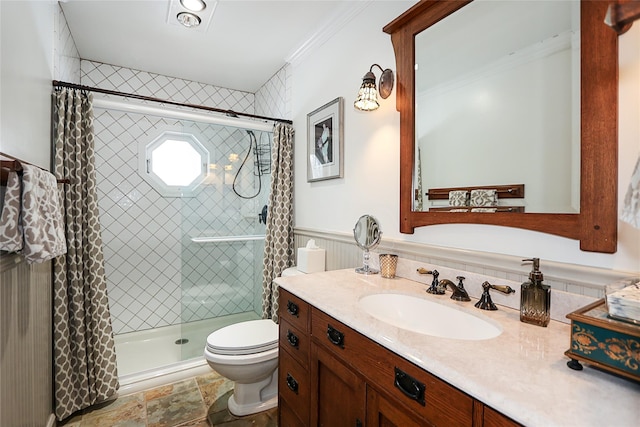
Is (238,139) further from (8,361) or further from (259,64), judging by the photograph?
(8,361)

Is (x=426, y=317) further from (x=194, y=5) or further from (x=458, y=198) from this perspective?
(x=194, y=5)

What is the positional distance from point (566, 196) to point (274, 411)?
191 cm

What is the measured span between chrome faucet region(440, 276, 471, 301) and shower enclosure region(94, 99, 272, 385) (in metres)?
1.92

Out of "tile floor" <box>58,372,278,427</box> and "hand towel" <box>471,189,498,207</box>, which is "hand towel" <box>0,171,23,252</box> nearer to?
"tile floor" <box>58,372,278,427</box>

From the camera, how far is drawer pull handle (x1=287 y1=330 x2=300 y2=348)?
4.40ft

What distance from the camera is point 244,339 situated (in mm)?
1828

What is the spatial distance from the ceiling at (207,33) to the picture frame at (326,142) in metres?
0.56

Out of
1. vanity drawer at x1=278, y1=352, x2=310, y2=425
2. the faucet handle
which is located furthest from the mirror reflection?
vanity drawer at x1=278, y1=352, x2=310, y2=425

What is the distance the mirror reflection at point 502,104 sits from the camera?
941 millimetres

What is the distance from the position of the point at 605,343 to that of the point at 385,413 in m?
0.55

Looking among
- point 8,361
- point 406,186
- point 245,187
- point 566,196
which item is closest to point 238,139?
point 245,187

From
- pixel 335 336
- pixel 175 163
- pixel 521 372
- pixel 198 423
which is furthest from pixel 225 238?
pixel 521 372

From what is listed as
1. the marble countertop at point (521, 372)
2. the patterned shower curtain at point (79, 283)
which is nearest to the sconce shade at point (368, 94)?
the marble countertop at point (521, 372)

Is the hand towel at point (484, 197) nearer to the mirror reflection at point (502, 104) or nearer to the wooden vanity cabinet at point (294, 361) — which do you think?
the mirror reflection at point (502, 104)
